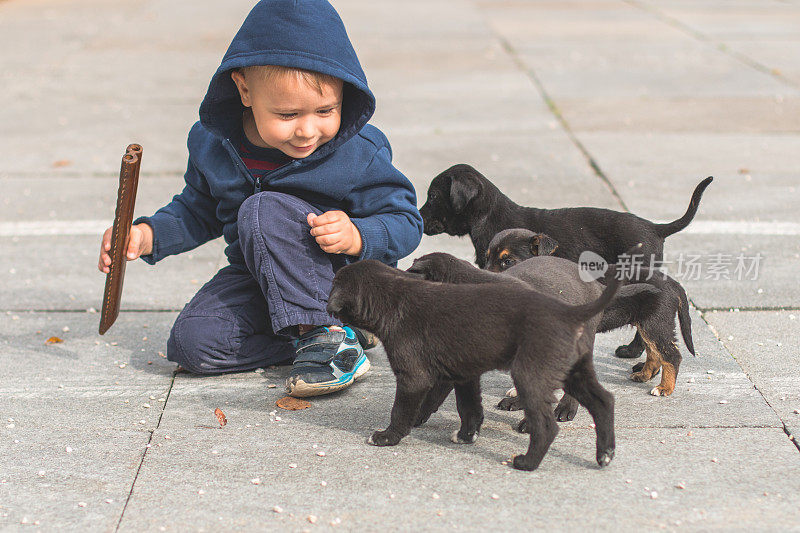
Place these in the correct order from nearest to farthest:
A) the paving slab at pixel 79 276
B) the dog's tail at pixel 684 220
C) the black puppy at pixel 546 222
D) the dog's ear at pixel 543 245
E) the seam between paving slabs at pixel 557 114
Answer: the dog's ear at pixel 543 245
the dog's tail at pixel 684 220
the black puppy at pixel 546 222
the paving slab at pixel 79 276
the seam between paving slabs at pixel 557 114

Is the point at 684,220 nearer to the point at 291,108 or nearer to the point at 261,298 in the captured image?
the point at 291,108

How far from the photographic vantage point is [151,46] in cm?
1330

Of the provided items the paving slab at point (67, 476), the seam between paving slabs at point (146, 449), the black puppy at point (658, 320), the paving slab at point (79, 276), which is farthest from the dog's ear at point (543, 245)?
the paving slab at point (79, 276)

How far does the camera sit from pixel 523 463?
3369mm

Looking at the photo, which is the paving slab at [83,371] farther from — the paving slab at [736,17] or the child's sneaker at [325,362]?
the paving slab at [736,17]

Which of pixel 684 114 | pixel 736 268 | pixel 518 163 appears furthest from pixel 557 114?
pixel 736 268

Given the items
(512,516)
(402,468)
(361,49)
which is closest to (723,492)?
(512,516)

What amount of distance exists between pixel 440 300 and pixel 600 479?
85cm

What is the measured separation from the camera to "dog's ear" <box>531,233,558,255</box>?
4.29 meters

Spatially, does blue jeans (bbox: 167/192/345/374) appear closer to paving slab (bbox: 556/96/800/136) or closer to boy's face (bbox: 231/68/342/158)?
boy's face (bbox: 231/68/342/158)

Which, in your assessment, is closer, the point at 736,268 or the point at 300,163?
the point at 300,163

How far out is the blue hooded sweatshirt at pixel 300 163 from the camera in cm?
389

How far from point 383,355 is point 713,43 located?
10.4m

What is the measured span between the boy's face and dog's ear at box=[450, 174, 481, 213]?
1120 millimetres
